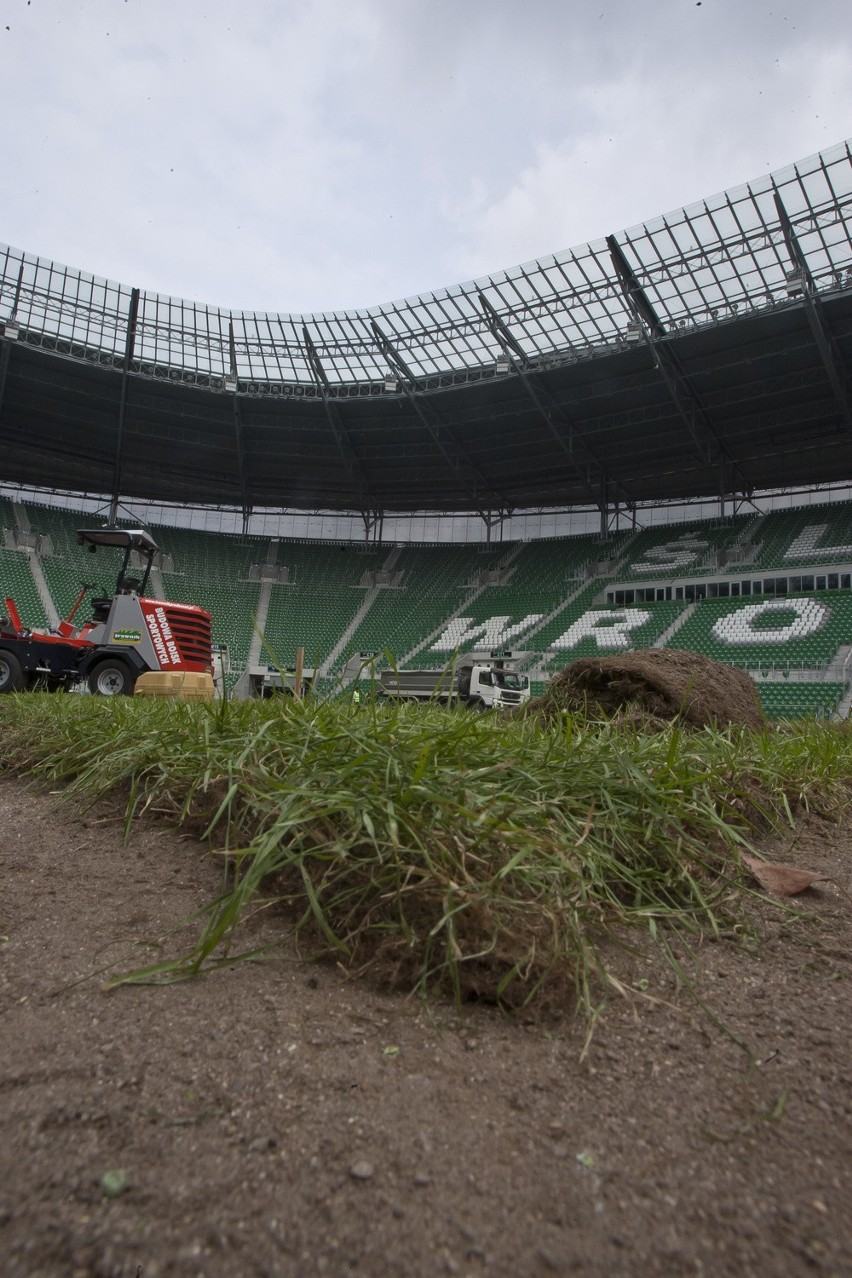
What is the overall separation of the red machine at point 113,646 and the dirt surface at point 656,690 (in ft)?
29.8

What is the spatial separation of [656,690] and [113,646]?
36.2 ft

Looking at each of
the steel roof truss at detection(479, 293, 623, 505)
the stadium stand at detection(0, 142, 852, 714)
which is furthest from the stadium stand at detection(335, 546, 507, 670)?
the steel roof truss at detection(479, 293, 623, 505)

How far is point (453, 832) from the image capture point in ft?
5.97

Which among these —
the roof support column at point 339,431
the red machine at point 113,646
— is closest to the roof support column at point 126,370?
the roof support column at point 339,431

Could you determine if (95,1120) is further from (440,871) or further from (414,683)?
(414,683)

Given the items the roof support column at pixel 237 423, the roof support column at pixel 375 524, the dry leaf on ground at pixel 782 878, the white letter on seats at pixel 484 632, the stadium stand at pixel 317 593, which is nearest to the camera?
the dry leaf on ground at pixel 782 878

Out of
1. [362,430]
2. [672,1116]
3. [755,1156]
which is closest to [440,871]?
[672,1116]

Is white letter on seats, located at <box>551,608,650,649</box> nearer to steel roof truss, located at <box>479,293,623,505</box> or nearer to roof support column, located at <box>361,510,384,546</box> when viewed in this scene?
steel roof truss, located at <box>479,293,623,505</box>

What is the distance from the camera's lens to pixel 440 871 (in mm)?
1699

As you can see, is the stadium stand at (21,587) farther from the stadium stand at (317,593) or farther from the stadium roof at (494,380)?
the stadium stand at (317,593)

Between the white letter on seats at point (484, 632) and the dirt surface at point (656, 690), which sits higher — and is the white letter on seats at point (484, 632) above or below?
above

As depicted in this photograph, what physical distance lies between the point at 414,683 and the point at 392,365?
1723 cm

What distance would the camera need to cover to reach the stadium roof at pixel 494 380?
2280 centimetres

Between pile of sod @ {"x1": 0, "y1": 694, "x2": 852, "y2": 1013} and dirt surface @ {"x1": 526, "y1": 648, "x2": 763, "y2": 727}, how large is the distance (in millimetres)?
1075
